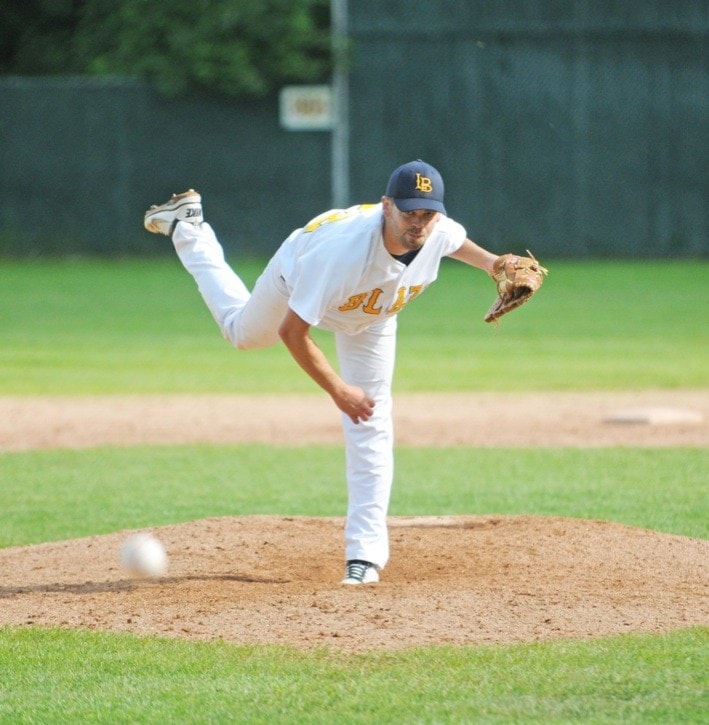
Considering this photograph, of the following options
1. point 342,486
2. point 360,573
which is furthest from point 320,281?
point 342,486

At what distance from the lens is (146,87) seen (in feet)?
86.3

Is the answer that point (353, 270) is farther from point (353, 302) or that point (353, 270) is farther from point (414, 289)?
point (414, 289)

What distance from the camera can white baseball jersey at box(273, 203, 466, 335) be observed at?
5.24 metres

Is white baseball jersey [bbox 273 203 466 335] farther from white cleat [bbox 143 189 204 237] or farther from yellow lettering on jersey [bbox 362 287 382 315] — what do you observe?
white cleat [bbox 143 189 204 237]

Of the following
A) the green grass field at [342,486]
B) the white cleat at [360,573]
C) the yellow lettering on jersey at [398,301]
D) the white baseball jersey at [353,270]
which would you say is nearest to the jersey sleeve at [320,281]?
the white baseball jersey at [353,270]

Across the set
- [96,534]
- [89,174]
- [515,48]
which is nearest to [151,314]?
[89,174]

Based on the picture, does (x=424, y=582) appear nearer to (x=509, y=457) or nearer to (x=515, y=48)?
(x=509, y=457)

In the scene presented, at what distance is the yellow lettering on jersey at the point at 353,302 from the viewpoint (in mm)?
5406

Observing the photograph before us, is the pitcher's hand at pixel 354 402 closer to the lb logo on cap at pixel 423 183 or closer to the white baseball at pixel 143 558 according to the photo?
the lb logo on cap at pixel 423 183

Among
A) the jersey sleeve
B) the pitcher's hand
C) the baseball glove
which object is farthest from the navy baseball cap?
the pitcher's hand

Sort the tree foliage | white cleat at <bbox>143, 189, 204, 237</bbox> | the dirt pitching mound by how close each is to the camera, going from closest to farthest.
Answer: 1. the dirt pitching mound
2. white cleat at <bbox>143, 189, 204, 237</bbox>
3. the tree foliage

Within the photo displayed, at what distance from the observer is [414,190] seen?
511cm

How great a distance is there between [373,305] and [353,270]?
0.98 ft

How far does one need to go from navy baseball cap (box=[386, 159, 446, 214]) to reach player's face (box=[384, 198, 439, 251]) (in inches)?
1.2
